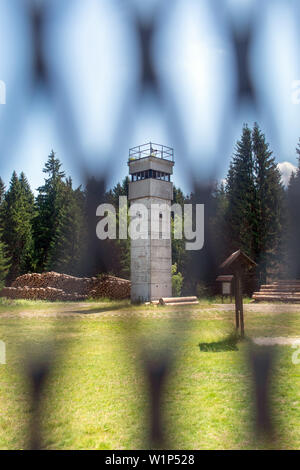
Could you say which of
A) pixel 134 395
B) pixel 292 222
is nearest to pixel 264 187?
pixel 134 395

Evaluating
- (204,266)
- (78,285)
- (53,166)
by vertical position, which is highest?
(53,166)

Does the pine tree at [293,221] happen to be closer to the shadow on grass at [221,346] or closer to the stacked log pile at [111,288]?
the shadow on grass at [221,346]

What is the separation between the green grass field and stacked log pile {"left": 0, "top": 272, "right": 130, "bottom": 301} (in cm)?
2381

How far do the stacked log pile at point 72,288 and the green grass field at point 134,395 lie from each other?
23.8 metres

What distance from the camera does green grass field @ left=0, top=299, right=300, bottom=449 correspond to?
58.3 inches

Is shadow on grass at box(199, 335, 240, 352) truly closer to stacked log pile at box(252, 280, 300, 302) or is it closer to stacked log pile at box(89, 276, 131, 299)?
stacked log pile at box(252, 280, 300, 302)

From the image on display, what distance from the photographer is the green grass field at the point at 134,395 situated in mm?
1481

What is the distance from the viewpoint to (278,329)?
9.24 meters

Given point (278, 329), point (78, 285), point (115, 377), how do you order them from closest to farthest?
point (115, 377)
point (278, 329)
point (78, 285)

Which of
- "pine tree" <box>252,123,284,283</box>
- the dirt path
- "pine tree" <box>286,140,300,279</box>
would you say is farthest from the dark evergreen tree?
the dirt path

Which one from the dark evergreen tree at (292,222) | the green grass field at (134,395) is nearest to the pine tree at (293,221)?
the dark evergreen tree at (292,222)
